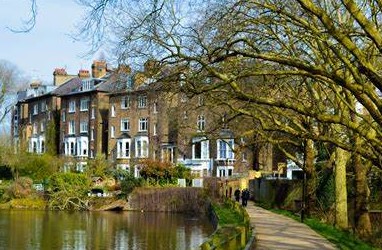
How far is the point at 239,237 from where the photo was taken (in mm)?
17172

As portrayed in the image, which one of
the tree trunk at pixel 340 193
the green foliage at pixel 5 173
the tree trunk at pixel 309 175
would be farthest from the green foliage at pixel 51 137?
the tree trunk at pixel 340 193

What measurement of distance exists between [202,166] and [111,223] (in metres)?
27.5

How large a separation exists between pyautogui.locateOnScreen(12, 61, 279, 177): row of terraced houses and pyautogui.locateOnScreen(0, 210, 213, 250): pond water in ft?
49.6

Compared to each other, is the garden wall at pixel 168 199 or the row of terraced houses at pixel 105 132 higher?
the row of terraced houses at pixel 105 132

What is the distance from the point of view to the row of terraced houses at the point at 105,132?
232 feet

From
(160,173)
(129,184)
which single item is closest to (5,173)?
(129,184)

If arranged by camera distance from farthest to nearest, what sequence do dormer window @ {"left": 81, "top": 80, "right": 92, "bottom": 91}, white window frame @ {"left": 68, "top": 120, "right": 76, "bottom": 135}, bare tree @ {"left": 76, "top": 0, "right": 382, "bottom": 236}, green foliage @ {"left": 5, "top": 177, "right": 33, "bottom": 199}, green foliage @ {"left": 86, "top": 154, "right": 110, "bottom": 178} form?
1. white window frame @ {"left": 68, "top": 120, "right": 76, "bottom": 135}
2. dormer window @ {"left": 81, "top": 80, "right": 92, "bottom": 91}
3. green foliage @ {"left": 86, "top": 154, "right": 110, "bottom": 178}
4. green foliage @ {"left": 5, "top": 177, "right": 33, "bottom": 199}
5. bare tree @ {"left": 76, "top": 0, "right": 382, "bottom": 236}

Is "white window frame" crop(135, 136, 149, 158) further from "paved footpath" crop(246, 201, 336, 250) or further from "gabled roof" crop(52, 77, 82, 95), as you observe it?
"paved footpath" crop(246, 201, 336, 250)

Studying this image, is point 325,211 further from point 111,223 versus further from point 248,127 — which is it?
point 111,223

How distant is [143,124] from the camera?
259 ft

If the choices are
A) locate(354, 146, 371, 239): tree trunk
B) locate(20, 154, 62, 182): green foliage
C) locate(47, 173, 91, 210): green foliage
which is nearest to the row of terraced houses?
locate(20, 154, 62, 182): green foliage

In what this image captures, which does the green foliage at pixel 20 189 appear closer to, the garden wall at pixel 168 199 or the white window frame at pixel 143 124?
the garden wall at pixel 168 199

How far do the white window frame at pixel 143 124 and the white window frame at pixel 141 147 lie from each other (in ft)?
3.57

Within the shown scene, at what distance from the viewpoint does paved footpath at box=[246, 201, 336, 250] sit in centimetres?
2017
